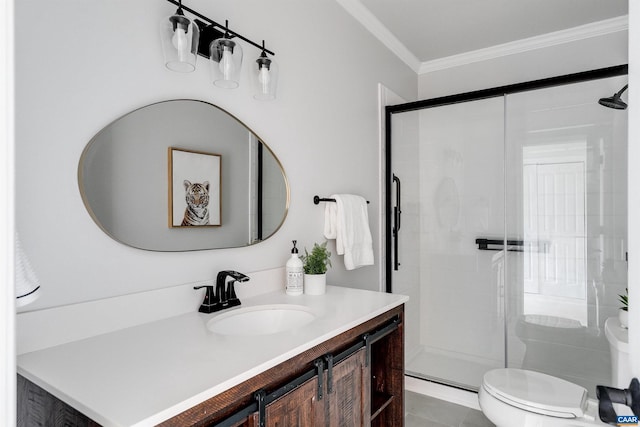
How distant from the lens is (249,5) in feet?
5.43

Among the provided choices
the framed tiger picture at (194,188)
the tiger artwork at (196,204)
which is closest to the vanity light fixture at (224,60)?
the framed tiger picture at (194,188)

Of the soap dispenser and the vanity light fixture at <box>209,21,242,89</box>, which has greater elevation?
the vanity light fixture at <box>209,21,242,89</box>

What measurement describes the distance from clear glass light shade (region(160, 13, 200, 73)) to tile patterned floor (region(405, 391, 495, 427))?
2257 mm

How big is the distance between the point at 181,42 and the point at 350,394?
1291 millimetres

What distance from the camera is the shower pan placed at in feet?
7.37

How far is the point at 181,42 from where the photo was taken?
4.06ft

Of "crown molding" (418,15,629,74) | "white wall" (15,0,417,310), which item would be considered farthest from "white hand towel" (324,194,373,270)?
"crown molding" (418,15,629,74)

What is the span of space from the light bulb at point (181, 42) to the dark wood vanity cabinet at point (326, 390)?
3.29 ft

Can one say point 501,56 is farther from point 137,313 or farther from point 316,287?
point 137,313

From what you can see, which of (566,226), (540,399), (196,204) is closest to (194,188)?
(196,204)

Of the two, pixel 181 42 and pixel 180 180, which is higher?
pixel 181 42

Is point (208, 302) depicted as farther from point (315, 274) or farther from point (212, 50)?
point (212, 50)

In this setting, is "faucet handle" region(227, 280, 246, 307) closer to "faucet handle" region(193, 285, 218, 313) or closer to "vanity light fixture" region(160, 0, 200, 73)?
"faucet handle" region(193, 285, 218, 313)

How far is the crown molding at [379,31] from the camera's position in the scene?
2.38 metres
